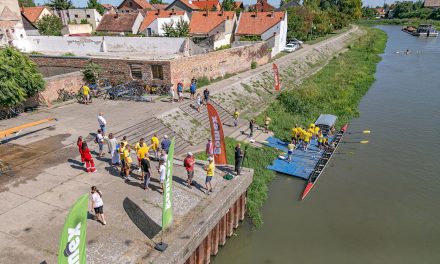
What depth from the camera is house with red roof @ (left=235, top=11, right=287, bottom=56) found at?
49.6m

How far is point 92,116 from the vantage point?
21.6 meters

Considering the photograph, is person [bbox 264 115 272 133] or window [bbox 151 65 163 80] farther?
window [bbox 151 65 163 80]

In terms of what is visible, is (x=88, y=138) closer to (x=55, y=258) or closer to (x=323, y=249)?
(x=55, y=258)

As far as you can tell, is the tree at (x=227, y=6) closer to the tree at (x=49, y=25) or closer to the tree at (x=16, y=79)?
the tree at (x=49, y=25)

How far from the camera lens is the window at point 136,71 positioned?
1054 inches

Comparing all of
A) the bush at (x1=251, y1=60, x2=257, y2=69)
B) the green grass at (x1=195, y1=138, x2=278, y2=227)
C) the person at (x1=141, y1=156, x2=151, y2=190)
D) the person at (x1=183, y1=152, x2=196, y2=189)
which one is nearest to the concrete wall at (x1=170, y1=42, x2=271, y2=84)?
the bush at (x1=251, y1=60, x2=257, y2=69)

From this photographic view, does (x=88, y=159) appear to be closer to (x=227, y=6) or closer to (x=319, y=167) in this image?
(x=319, y=167)

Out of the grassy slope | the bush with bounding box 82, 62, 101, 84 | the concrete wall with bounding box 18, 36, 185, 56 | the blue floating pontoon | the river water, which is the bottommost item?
the river water

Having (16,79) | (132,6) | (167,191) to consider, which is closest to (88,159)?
(167,191)

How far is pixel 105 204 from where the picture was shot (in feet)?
40.8

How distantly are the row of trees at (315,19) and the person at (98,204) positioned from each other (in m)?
55.1

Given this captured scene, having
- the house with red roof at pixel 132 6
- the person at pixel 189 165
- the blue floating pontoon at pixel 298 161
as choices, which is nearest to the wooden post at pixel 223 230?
the person at pixel 189 165

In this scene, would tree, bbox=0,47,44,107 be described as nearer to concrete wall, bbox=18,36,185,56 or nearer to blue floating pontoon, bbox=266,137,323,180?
concrete wall, bbox=18,36,185,56

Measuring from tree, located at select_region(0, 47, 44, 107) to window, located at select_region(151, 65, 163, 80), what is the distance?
783cm
